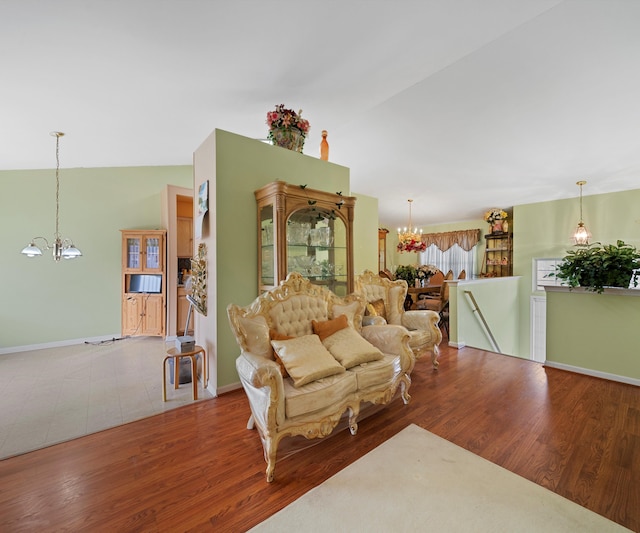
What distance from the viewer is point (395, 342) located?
2736 millimetres

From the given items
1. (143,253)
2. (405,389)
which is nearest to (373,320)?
Result: (405,389)

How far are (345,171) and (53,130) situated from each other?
367cm

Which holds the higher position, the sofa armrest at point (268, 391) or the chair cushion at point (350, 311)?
the chair cushion at point (350, 311)

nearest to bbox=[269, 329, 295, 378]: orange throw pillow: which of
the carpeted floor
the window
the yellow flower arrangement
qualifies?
the carpeted floor

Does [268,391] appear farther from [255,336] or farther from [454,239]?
[454,239]

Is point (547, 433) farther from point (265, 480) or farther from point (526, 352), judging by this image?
point (526, 352)

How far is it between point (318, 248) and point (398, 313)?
148 cm

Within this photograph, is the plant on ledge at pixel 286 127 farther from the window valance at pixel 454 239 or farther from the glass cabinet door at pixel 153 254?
the window valance at pixel 454 239

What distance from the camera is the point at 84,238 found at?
5125 mm

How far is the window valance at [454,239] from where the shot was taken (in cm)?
788

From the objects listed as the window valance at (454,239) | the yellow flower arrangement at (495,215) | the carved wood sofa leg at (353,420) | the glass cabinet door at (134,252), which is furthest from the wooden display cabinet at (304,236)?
the window valance at (454,239)

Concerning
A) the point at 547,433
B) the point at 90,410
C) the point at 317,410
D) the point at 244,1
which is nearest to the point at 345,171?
the point at 244,1

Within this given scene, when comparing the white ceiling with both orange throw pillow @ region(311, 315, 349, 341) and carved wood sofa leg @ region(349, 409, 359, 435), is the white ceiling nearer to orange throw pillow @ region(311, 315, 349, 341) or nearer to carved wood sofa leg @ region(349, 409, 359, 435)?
orange throw pillow @ region(311, 315, 349, 341)

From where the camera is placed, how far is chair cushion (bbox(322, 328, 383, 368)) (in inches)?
93.3
